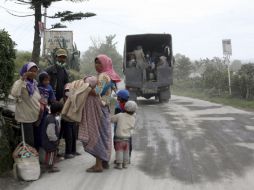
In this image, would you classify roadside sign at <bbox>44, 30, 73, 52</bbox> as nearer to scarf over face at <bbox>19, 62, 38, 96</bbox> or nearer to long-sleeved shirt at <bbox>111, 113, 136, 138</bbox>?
long-sleeved shirt at <bbox>111, 113, 136, 138</bbox>

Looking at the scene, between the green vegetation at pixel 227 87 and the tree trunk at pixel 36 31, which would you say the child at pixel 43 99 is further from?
the green vegetation at pixel 227 87

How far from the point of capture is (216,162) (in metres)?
7.00

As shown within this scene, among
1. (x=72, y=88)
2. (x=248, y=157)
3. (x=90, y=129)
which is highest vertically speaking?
(x=72, y=88)

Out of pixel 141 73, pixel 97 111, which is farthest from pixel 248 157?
pixel 141 73

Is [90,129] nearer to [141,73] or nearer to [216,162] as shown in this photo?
[216,162]

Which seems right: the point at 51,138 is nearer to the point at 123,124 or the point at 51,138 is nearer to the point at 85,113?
the point at 85,113

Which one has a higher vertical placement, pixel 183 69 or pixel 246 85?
pixel 183 69

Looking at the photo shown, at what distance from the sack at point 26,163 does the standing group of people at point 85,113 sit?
260 millimetres

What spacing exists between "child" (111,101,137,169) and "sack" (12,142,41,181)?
128 centimetres

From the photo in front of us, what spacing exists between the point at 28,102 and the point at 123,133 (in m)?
1.53

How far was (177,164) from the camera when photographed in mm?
6871

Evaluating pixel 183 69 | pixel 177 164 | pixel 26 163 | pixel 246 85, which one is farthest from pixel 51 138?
pixel 183 69

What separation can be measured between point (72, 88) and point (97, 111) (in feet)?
1.73

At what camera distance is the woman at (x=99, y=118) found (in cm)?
638
